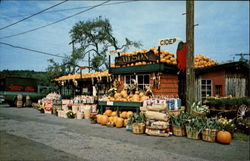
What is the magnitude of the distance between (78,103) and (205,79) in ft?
28.7

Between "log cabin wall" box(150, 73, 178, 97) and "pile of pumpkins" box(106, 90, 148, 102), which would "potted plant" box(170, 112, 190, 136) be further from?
"log cabin wall" box(150, 73, 178, 97)

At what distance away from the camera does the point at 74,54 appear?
30.8m

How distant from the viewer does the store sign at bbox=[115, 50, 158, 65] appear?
11.9 m

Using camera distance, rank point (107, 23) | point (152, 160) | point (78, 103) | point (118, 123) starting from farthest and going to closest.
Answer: point (107, 23), point (78, 103), point (118, 123), point (152, 160)

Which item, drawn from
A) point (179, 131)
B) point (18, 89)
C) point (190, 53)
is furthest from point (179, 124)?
point (18, 89)

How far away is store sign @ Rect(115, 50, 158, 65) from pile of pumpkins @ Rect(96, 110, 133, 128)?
3291mm

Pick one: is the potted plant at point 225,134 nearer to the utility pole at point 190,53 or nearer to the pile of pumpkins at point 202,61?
the utility pole at point 190,53

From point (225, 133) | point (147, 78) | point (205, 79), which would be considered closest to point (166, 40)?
point (147, 78)

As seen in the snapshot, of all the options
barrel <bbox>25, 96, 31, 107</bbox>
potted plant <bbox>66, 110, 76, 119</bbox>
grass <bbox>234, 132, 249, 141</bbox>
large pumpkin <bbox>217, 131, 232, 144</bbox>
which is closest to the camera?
large pumpkin <bbox>217, 131, 232, 144</bbox>

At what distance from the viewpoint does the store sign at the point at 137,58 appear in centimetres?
1186

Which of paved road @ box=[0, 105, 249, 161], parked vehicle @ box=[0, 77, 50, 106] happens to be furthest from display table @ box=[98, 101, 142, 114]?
parked vehicle @ box=[0, 77, 50, 106]

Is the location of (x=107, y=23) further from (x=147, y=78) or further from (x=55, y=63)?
(x=147, y=78)

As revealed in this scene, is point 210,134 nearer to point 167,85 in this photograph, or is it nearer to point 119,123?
point 119,123

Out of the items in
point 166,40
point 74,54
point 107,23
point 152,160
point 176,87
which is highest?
point 107,23
